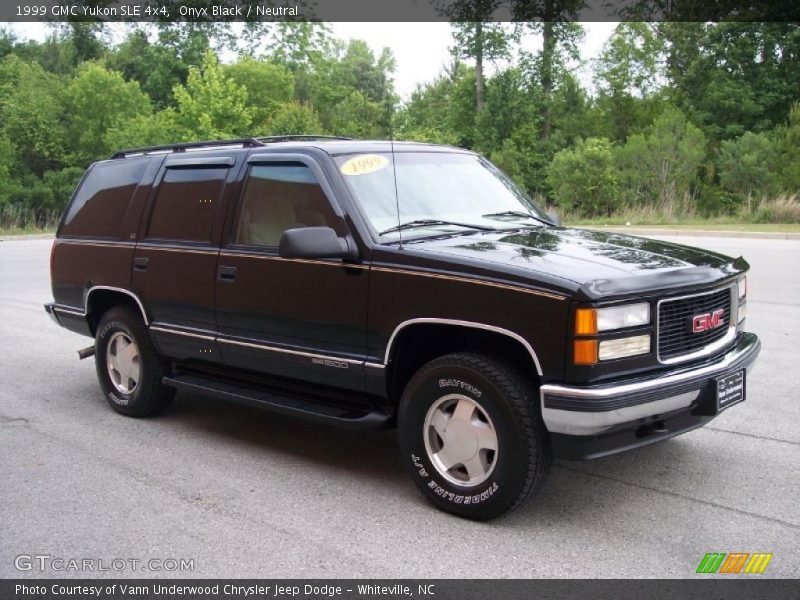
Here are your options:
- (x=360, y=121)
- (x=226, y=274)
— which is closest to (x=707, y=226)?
(x=360, y=121)

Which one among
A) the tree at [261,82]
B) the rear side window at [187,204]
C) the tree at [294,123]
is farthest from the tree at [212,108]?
the rear side window at [187,204]

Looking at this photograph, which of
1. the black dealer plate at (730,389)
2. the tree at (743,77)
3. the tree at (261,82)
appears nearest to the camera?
the black dealer plate at (730,389)

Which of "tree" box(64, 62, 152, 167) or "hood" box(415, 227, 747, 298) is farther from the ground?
"tree" box(64, 62, 152, 167)

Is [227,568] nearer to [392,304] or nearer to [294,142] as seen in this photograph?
[392,304]

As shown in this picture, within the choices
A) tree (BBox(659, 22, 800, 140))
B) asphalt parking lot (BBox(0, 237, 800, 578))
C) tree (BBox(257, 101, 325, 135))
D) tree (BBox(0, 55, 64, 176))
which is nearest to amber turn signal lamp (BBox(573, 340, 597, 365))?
asphalt parking lot (BBox(0, 237, 800, 578))

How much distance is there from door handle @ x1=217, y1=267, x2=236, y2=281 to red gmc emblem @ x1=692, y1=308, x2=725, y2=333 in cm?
275

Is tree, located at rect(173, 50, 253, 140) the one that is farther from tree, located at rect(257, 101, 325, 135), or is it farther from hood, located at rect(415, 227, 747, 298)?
hood, located at rect(415, 227, 747, 298)

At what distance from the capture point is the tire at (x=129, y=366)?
6145 millimetres

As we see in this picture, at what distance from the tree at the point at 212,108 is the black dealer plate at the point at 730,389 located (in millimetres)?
34452

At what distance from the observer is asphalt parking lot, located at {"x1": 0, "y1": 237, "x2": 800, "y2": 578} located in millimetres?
3867

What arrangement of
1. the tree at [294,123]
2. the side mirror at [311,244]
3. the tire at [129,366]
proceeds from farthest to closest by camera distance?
the tree at [294,123], the tire at [129,366], the side mirror at [311,244]

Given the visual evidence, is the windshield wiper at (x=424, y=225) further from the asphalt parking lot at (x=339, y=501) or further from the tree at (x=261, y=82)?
the tree at (x=261, y=82)

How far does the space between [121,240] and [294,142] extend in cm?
158

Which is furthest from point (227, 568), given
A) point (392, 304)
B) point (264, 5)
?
point (264, 5)
